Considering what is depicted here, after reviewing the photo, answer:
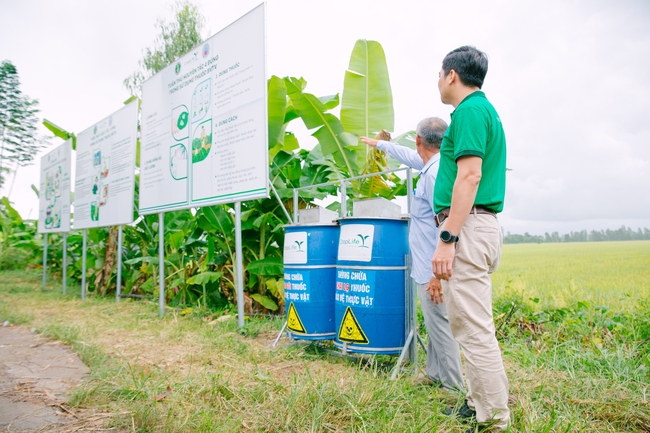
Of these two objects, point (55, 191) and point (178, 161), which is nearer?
point (178, 161)

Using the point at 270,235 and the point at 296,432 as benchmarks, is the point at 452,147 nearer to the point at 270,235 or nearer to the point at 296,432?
the point at 296,432

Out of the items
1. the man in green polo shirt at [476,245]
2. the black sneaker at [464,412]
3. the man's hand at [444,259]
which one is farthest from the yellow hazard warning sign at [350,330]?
the man's hand at [444,259]

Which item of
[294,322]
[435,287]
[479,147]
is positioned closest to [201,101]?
[294,322]

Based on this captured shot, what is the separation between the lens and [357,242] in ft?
9.93

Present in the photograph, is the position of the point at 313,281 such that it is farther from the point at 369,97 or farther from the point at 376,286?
the point at 369,97

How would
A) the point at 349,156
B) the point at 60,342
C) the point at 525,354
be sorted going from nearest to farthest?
1. the point at 525,354
2. the point at 60,342
3. the point at 349,156

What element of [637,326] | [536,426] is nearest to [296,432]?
[536,426]

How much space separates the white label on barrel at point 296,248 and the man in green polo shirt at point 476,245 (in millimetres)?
1453

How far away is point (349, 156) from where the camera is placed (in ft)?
16.1

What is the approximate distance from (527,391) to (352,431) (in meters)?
1.12

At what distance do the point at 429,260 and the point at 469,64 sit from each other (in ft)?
3.51

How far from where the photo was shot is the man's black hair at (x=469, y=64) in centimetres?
216

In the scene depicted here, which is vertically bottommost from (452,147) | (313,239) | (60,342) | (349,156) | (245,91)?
(60,342)

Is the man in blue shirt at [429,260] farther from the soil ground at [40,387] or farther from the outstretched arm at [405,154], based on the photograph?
the soil ground at [40,387]
